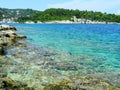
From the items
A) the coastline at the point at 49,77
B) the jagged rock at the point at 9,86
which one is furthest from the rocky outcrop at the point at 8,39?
the jagged rock at the point at 9,86

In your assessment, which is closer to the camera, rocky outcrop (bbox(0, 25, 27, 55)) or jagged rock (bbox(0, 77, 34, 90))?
jagged rock (bbox(0, 77, 34, 90))

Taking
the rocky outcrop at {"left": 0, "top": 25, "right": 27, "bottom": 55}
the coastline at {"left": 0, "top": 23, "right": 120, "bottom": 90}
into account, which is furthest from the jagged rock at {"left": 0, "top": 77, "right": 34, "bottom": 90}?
the rocky outcrop at {"left": 0, "top": 25, "right": 27, "bottom": 55}

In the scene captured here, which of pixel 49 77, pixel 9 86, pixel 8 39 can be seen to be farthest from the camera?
pixel 8 39

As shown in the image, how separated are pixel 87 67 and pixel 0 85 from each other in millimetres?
10331

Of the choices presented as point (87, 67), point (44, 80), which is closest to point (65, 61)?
point (87, 67)

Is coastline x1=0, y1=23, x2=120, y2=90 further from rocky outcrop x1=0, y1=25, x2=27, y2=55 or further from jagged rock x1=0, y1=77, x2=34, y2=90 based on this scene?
rocky outcrop x1=0, y1=25, x2=27, y2=55

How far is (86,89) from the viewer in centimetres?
1753

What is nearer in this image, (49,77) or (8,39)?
(49,77)

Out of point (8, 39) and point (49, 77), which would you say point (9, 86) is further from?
point (8, 39)

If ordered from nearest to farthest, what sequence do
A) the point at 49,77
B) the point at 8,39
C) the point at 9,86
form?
the point at 9,86
the point at 49,77
the point at 8,39

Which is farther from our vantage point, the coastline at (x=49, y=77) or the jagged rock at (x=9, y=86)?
the coastline at (x=49, y=77)

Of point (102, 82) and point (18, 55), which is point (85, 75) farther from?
point (18, 55)

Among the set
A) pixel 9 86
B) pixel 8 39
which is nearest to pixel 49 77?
pixel 9 86

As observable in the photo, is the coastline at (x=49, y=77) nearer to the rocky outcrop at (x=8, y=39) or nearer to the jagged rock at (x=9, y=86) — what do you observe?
the jagged rock at (x=9, y=86)
